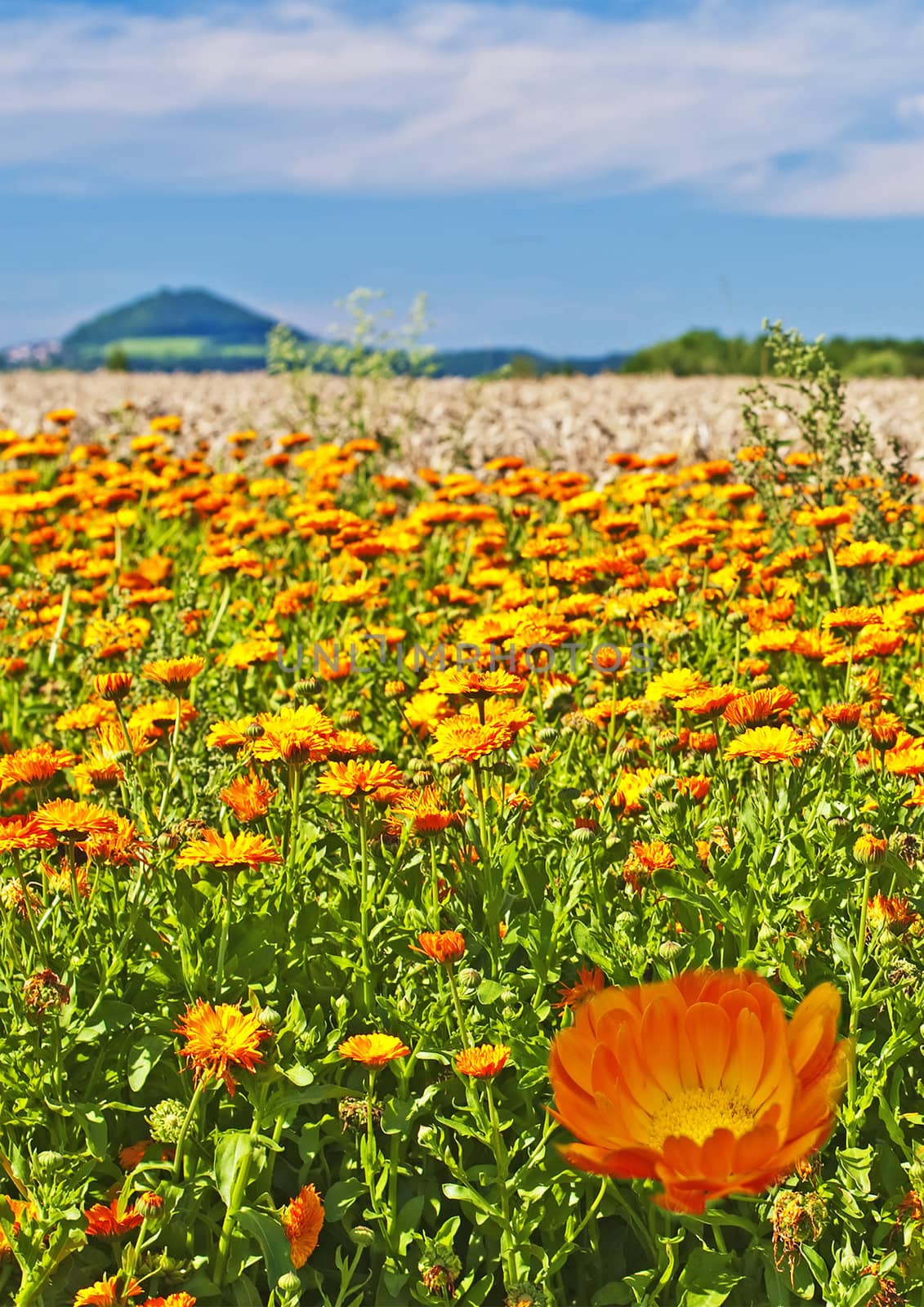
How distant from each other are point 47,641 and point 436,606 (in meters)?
1.56

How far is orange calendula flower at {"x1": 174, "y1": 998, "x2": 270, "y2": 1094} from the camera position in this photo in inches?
76.8

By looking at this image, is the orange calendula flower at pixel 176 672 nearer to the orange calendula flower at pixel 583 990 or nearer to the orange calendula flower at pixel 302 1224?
the orange calendula flower at pixel 583 990

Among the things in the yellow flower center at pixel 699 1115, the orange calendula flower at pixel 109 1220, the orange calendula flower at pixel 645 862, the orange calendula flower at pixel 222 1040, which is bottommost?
the orange calendula flower at pixel 109 1220

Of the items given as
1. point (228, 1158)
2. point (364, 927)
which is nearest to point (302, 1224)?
point (228, 1158)

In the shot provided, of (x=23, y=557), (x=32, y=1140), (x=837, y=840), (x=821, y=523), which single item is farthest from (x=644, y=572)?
(x=23, y=557)

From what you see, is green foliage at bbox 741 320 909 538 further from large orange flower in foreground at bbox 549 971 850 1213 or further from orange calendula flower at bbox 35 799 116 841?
large orange flower in foreground at bbox 549 971 850 1213

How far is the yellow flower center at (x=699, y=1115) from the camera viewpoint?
1.34m

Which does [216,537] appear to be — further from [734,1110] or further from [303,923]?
[734,1110]

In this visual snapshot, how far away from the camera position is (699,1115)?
4.46 ft

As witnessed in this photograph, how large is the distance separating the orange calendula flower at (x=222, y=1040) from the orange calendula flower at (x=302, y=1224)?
0.22m

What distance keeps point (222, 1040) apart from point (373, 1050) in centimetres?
24

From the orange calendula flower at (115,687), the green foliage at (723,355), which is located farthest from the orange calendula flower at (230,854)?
the green foliage at (723,355)

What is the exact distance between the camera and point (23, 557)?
23.8 ft

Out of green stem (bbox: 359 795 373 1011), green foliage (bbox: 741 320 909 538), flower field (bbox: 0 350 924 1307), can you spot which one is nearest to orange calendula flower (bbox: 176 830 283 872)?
flower field (bbox: 0 350 924 1307)
